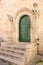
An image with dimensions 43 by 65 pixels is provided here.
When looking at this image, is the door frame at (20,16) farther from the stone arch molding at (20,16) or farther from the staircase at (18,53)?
the staircase at (18,53)

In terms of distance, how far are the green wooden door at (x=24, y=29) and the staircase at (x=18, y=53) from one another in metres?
1.97

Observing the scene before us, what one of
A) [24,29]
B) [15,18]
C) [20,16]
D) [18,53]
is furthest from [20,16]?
[18,53]

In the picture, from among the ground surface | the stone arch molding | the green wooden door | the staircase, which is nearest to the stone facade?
the stone arch molding

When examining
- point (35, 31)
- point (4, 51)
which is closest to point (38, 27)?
point (35, 31)

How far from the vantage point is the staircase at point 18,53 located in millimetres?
7598

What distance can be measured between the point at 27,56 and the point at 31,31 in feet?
10.7

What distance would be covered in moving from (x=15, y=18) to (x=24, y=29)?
1.06m

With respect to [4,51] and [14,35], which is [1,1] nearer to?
[14,35]

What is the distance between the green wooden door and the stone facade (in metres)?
0.29

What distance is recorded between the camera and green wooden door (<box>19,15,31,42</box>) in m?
11.2

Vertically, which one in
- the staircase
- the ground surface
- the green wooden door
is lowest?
the ground surface

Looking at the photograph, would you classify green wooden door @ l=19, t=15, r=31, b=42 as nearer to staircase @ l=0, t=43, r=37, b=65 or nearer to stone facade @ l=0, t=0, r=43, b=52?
stone facade @ l=0, t=0, r=43, b=52

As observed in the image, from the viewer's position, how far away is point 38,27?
10305mm

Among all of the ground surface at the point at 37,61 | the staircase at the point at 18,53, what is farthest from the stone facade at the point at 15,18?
the staircase at the point at 18,53
